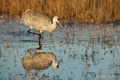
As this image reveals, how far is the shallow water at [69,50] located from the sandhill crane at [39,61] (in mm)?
109

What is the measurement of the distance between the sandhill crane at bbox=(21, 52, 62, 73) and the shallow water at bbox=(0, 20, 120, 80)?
0.11m

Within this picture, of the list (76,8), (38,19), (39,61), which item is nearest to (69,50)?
(39,61)

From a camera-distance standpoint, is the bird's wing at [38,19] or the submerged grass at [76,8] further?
the submerged grass at [76,8]

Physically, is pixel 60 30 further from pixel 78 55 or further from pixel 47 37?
pixel 78 55

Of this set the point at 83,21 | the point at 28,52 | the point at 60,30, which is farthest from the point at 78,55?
the point at 83,21

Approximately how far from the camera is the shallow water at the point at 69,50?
550 centimetres

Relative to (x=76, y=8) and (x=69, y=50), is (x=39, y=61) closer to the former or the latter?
(x=69, y=50)

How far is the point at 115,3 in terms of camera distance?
41.7 feet

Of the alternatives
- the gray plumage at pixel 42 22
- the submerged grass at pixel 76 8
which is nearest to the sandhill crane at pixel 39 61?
the gray plumage at pixel 42 22

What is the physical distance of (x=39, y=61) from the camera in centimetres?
640

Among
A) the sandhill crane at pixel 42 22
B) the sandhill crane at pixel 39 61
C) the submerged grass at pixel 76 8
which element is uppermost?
the submerged grass at pixel 76 8

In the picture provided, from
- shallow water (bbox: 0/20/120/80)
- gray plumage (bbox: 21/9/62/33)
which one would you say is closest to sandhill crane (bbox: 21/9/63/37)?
gray plumage (bbox: 21/9/62/33)

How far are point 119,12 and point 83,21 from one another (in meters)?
1.73

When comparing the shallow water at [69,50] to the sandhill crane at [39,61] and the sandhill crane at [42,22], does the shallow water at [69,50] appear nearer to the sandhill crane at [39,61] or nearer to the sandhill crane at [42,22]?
the sandhill crane at [39,61]
